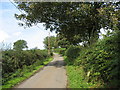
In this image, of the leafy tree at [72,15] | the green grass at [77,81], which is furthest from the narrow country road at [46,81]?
the leafy tree at [72,15]

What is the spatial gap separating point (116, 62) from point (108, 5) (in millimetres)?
8506

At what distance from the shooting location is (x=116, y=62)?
4.18 meters

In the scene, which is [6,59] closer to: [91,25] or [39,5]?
[39,5]

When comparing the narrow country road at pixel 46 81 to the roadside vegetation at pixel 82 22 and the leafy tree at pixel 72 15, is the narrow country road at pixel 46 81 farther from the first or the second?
the leafy tree at pixel 72 15

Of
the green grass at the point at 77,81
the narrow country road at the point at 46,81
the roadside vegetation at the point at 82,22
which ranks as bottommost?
the narrow country road at the point at 46,81

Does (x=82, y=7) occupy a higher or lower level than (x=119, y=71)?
higher

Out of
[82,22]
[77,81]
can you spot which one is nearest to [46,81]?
[77,81]

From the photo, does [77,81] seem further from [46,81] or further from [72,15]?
[72,15]

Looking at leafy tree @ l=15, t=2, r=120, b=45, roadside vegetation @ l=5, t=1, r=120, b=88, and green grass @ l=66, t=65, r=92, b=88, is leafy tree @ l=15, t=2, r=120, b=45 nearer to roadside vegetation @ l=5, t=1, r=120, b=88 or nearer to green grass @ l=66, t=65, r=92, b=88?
roadside vegetation @ l=5, t=1, r=120, b=88

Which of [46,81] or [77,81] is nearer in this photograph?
[77,81]

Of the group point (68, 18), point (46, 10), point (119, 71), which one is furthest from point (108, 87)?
point (46, 10)

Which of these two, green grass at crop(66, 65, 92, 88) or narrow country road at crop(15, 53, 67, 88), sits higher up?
green grass at crop(66, 65, 92, 88)

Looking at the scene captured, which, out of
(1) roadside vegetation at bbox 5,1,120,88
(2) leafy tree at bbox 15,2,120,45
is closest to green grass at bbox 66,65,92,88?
(1) roadside vegetation at bbox 5,1,120,88

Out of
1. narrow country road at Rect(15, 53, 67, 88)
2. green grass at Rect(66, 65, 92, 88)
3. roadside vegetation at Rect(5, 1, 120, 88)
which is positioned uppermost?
roadside vegetation at Rect(5, 1, 120, 88)
